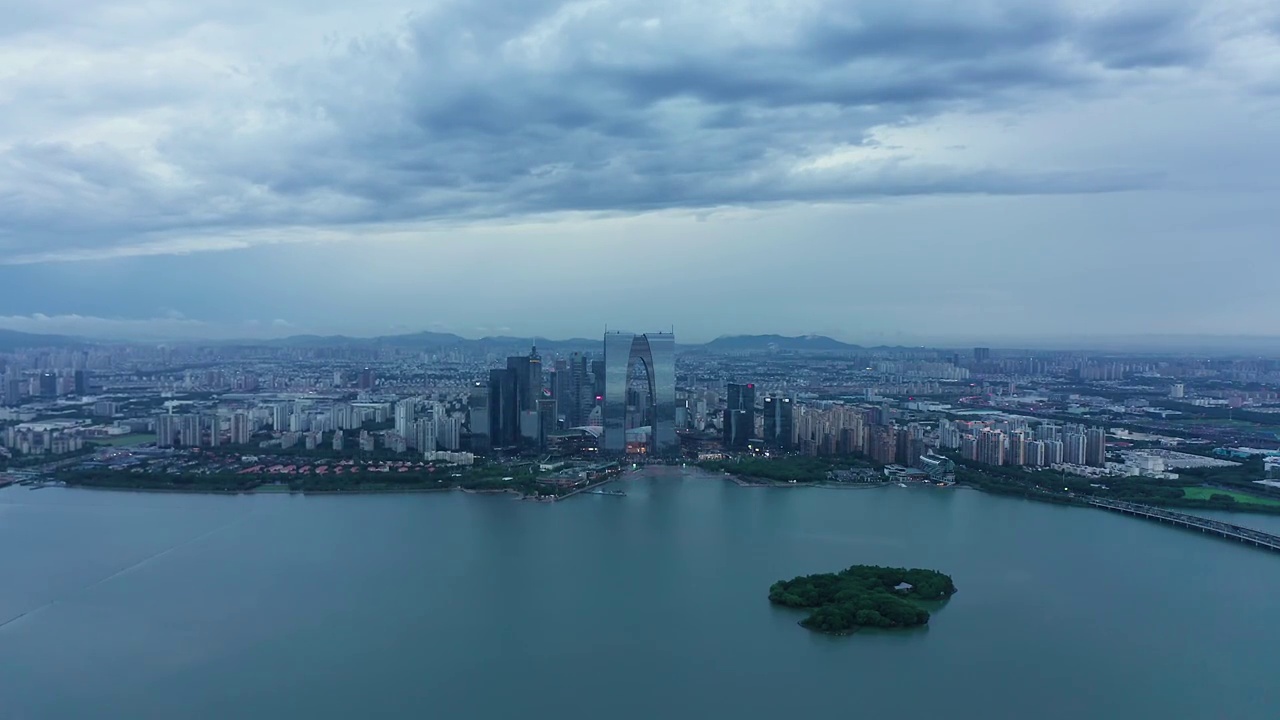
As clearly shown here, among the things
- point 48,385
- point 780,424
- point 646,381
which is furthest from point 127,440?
point 780,424

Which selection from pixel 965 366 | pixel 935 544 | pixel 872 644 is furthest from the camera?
pixel 965 366

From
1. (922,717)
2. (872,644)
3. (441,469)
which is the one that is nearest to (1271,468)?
(872,644)

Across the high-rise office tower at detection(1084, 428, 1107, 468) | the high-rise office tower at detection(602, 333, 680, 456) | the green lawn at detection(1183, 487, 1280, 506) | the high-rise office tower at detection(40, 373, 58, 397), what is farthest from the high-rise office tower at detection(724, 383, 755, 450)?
the high-rise office tower at detection(40, 373, 58, 397)

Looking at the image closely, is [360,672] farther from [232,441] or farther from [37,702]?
[232,441]

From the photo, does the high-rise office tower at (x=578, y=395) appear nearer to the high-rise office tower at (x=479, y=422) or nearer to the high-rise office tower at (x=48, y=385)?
the high-rise office tower at (x=479, y=422)

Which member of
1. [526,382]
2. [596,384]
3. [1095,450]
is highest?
[526,382]

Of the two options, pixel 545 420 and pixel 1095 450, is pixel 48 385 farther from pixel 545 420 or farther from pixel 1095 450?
pixel 1095 450

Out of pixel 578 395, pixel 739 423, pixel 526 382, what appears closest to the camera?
pixel 526 382
